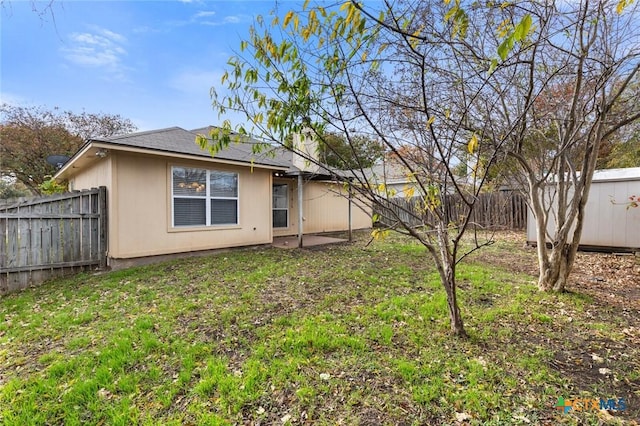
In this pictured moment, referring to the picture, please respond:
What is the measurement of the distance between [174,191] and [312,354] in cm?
572

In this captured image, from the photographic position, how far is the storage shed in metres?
7.41

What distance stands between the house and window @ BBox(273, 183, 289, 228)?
1.34 m

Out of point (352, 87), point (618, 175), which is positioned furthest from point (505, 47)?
point (618, 175)

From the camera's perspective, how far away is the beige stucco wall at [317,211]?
11419mm

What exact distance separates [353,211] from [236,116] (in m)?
11.6

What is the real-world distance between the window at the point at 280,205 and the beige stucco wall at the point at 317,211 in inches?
5.6

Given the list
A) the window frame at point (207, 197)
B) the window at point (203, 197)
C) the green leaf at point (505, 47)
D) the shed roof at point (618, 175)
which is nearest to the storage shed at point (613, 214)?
the shed roof at point (618, 175)

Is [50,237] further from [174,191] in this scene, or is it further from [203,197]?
[203,197]

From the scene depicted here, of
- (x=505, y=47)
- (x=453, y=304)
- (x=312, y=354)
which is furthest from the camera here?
(x=453, y=304)

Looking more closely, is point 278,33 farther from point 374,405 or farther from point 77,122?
point 77,122

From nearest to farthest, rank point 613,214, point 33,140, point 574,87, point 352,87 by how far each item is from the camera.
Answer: point 352,87, point 574,87, point 613,214, point 33,140

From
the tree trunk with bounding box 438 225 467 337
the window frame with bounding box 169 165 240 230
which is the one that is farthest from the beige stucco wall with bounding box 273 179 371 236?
the tree trunk with bounding box 438 225 467 337

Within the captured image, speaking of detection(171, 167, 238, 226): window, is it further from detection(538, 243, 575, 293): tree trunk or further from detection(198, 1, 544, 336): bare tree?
detection(538, 243, 575, 293): tree trunk

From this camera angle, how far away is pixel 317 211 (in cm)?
1241
